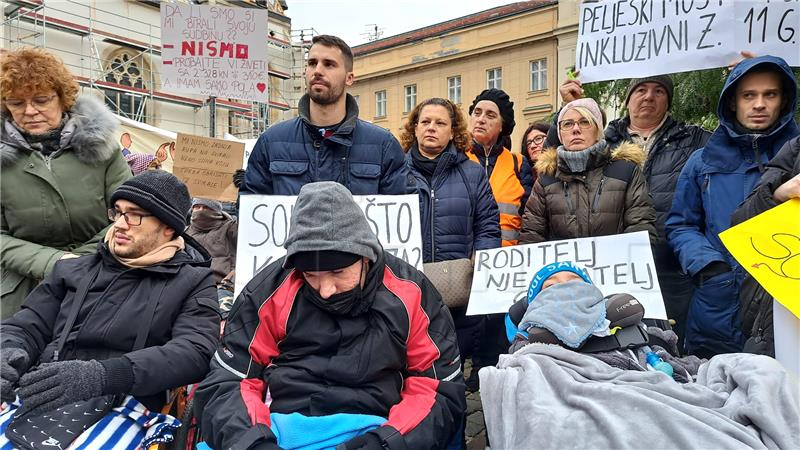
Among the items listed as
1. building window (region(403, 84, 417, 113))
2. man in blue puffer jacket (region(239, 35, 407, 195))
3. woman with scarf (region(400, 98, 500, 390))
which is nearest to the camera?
man in blue puffer jacket (region(239, 35, 407, 195))

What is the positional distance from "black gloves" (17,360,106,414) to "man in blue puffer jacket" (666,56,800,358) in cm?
269

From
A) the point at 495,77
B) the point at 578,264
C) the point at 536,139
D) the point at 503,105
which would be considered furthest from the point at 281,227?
the point at 495,77

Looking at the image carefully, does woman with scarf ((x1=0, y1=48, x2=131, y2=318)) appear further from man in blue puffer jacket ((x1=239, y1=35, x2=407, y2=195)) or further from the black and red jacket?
the black and red jacket

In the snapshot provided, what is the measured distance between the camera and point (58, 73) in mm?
2938

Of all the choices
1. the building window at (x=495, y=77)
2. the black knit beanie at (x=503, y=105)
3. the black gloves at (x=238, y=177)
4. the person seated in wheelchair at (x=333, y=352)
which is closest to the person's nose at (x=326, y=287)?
the person seated in wheelchair at (x=333, y=352)

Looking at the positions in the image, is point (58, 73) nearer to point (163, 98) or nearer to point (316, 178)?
point (316, 178)

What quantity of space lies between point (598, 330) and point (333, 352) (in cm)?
106

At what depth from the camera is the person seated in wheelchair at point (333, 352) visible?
2037 mm

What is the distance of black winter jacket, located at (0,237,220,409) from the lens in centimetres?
224

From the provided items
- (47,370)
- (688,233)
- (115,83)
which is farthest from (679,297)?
(115,83)

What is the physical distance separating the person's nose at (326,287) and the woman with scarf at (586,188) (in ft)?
5.62

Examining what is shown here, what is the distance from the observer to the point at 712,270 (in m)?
2.66

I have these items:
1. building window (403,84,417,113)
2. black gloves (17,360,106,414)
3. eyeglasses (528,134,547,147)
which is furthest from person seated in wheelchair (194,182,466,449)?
building window (403,84,417,113)

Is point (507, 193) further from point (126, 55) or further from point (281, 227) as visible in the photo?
point (126, 55)
